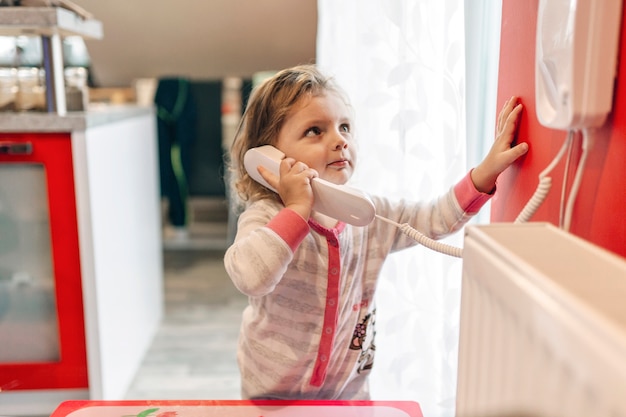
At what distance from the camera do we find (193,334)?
7.18 feet

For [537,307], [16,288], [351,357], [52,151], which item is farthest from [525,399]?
[16,288]

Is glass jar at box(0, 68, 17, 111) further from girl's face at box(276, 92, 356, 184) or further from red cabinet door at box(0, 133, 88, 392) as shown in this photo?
girl's face at box(276, 92, 356, 184)

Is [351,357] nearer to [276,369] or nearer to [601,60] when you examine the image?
[276,369]

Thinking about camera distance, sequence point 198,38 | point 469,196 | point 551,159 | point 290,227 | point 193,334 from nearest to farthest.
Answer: point 551,159 < point 290,227 < point 469,196 < point 193,334 < point 198,38

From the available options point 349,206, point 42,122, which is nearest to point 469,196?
point 349,206

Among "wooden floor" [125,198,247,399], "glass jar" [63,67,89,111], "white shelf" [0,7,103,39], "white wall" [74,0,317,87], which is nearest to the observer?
"white shelf" [0,7,103,39]

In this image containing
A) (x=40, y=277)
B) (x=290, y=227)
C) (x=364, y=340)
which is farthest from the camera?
(x=40, y=277)

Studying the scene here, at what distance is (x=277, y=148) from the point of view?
0.99 m

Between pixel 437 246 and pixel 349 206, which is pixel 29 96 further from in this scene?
pixel 437 246

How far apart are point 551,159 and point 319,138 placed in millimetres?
376

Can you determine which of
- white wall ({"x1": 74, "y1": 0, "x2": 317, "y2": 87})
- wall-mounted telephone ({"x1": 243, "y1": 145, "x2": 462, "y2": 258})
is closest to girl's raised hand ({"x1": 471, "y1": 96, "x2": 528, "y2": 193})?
wall-mounted telephone ({"x1": 243, "y1": 145, "x2": 462, "y2": 258})

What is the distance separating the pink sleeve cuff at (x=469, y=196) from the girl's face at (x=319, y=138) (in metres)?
0.18

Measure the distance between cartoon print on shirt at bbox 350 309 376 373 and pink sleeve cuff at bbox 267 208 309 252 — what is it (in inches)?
11.1

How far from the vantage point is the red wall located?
561 millimetres
